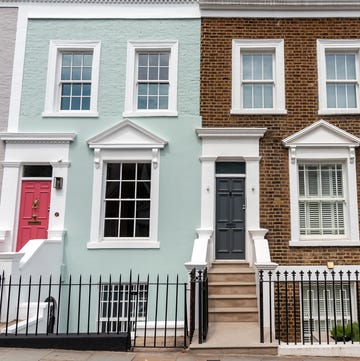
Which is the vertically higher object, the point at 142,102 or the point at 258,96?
the point at 258,96

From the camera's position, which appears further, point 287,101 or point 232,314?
point 287,101

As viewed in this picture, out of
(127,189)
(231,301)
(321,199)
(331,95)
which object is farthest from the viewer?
(331,95)

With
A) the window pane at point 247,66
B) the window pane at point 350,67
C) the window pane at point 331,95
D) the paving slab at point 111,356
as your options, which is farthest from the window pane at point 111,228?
the window pane at point 350,67

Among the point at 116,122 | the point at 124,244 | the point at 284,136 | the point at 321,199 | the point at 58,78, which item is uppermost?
the point at 58,78

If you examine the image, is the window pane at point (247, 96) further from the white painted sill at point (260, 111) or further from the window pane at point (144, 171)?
the window pane at point (144, 171)

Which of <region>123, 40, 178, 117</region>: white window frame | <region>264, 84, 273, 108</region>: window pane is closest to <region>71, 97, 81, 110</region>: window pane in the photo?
<region>123, 40, 178, 117</region>: white window frame

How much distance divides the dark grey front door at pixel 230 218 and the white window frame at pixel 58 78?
12.9ft

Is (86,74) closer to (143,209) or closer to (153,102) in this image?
(153,102)

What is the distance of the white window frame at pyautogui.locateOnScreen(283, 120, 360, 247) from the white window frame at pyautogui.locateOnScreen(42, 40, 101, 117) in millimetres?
5194

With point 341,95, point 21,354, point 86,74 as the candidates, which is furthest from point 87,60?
point 21,354

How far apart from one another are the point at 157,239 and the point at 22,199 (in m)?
3.66

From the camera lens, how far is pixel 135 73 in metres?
11.0

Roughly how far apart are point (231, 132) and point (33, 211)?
548 centimetres

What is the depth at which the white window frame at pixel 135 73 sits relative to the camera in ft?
35.0
